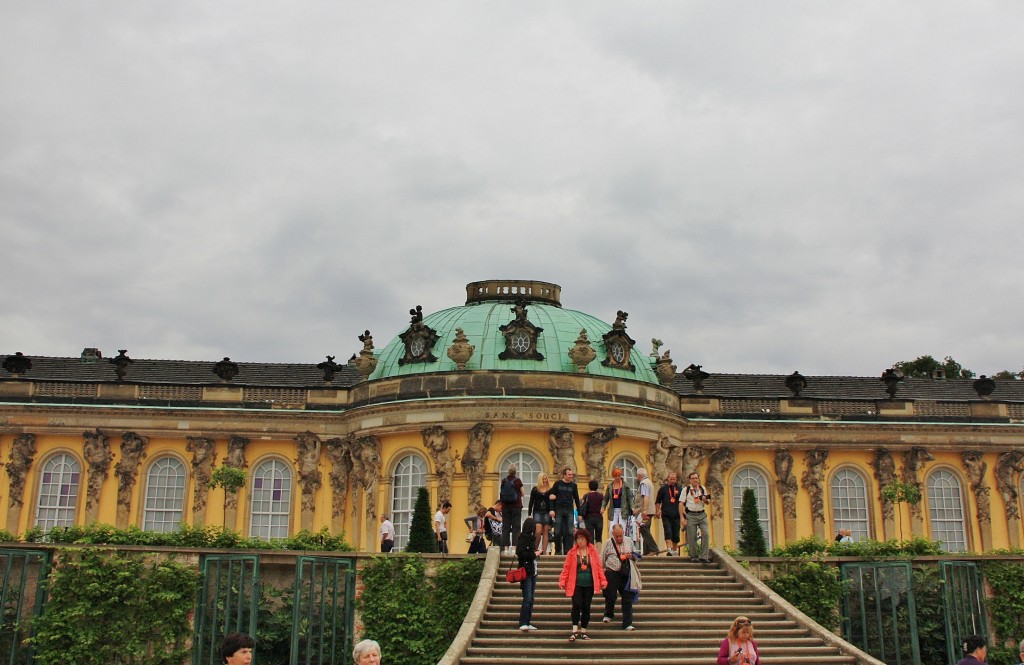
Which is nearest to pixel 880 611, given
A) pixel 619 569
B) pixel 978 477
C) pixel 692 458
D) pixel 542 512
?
pixel 619 569

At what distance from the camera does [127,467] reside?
130 ft

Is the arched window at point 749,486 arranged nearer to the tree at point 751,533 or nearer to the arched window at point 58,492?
the tree at point 751,533

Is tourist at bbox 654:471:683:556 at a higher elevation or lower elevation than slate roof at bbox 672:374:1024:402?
lower

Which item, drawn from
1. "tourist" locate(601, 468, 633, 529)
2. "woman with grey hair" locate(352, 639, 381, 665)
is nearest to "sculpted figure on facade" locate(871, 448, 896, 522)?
"tourist" locate(601, 468, 633, 529)

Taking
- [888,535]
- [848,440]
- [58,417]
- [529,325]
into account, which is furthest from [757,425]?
[58,417]

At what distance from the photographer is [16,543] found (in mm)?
23453

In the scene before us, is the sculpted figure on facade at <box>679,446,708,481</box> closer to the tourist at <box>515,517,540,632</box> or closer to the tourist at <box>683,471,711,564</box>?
the tourist at <box>683,471,711,564</box>

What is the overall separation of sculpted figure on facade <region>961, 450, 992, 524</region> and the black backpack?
77.6ft

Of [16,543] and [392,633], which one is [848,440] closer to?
[392,633]

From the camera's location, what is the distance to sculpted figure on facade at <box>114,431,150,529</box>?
39281 millimetres

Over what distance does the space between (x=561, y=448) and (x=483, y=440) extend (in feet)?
8.20

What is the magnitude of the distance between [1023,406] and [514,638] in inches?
1185

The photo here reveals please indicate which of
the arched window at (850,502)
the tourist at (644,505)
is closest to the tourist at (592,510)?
the tourist at (644,505)

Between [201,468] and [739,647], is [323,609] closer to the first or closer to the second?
[739,647]
